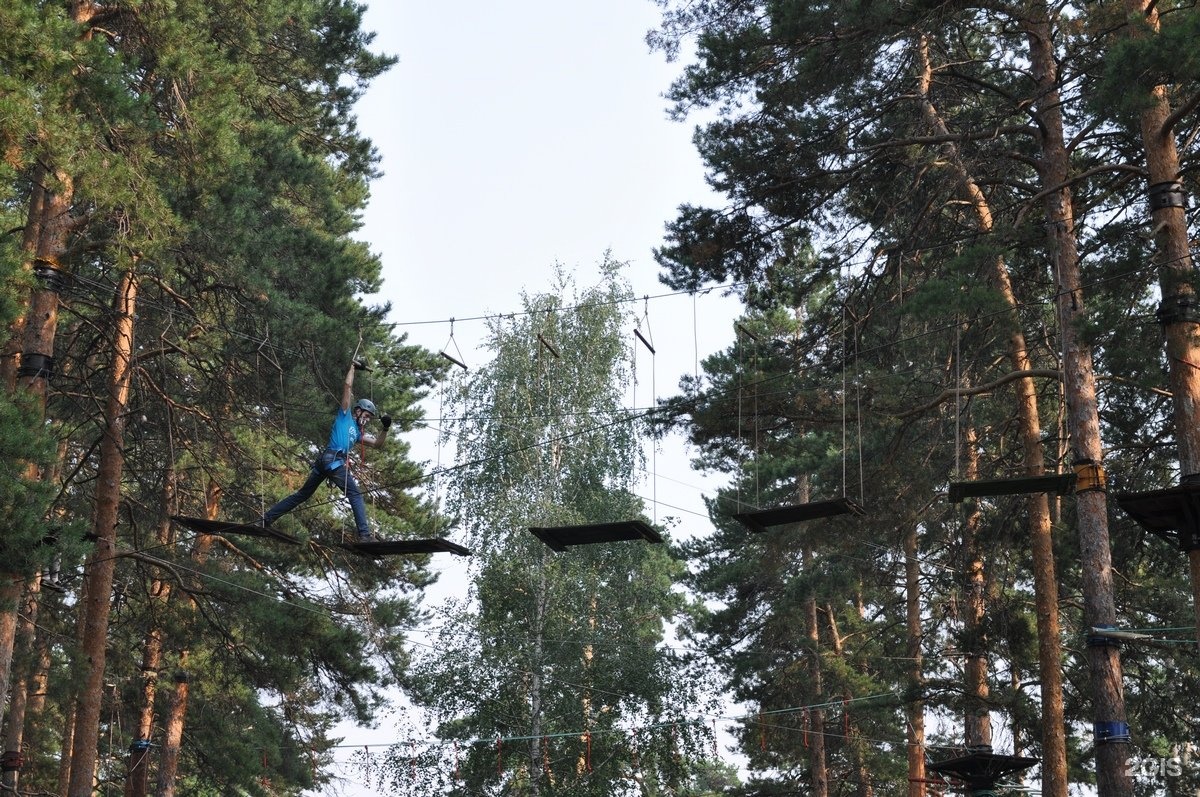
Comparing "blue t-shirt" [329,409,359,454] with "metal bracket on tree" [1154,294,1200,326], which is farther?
"blue t-shirt" [329,409,359,454]

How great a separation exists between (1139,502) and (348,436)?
272 inches

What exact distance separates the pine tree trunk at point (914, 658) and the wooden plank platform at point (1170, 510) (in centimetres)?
992

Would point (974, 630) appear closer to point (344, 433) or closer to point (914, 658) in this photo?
point (914, 658)

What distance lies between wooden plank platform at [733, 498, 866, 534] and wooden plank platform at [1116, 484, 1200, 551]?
79.9 inches

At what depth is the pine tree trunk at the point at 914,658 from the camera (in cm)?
2197

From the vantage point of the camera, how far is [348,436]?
1285cm

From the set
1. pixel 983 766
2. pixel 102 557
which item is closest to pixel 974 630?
pixel 983 766

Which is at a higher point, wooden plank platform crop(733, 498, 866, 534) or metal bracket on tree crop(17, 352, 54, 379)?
metal bracket on tree crop(17, 352, 54, 379)

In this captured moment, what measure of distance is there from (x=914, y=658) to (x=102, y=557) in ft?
40.6

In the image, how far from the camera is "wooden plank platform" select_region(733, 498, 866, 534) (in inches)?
426

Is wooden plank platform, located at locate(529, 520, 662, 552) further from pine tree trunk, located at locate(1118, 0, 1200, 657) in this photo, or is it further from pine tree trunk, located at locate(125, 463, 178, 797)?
pine tree trunk, located at locate(125, 463, 178, 797)

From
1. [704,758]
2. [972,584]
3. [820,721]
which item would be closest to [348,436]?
[972,584]

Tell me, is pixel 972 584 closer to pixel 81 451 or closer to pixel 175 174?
pixel 175 174

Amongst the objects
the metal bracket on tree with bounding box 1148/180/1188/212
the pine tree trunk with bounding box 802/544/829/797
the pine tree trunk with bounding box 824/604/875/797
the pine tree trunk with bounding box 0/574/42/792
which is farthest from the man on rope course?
the pine tree trunk with bounding box 802/544/829/797
